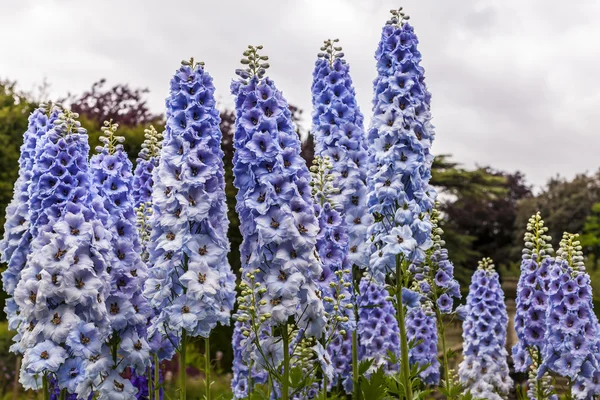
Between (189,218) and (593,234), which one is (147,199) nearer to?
(189,218)

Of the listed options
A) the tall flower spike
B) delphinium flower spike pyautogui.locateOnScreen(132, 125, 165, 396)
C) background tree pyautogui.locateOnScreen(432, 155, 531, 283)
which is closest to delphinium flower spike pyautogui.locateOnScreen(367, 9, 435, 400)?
delphinium flower spike pyautogui.locateOnScreen(132, 125, 165, 396)

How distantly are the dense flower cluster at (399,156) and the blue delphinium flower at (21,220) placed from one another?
276 cm

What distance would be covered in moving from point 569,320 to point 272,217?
3.92 m

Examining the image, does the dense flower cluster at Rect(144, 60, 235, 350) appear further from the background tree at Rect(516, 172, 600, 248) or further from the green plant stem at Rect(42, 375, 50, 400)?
the background tree at Rect(516, 172, 600, 248)

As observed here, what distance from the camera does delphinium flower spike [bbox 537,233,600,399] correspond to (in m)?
7.32

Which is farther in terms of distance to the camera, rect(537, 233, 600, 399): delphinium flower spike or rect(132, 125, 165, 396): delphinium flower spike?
rect(537, 233, 600, 399): delphinium flower spike

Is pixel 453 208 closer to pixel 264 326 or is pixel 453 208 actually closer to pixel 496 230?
pixel 496 230

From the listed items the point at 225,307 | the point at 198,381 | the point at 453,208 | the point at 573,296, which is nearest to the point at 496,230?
the point at 453,208

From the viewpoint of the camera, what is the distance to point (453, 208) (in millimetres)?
30906

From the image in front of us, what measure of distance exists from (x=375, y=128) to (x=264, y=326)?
7.01 ft

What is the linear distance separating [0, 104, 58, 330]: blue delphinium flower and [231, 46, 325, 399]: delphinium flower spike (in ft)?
5.74

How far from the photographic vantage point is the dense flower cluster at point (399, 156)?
6148 millimetres

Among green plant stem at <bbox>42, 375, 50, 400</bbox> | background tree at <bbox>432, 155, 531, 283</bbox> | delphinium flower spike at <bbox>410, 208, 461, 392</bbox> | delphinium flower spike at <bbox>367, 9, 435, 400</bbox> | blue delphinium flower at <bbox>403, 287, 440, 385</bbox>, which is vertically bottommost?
green plant stem at <bbox>42, 375, 50, 400</bbox>

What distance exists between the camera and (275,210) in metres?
5.02
